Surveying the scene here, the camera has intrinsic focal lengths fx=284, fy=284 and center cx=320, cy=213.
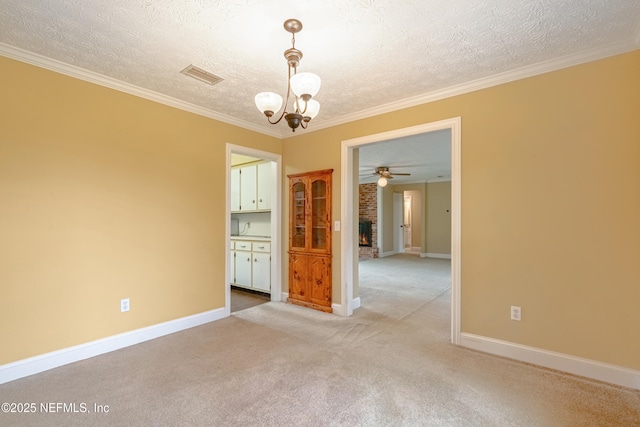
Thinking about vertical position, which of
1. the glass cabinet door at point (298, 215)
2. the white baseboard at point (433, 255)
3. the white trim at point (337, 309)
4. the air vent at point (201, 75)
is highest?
the air vent at point (201, 75)

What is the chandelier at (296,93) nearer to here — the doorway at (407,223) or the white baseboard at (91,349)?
the white baseboard at (91,349)

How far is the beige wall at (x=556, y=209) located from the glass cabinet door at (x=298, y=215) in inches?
85.8

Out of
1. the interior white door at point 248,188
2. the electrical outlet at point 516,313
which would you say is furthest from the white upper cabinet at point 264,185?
the electrical outlet at point 516,313

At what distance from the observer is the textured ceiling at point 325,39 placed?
5.95 feet

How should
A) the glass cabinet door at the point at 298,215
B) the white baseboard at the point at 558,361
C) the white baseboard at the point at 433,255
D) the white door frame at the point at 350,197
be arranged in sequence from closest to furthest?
the white baseboard at the point at 558,361
the white door frame at the point at 350,197
the glass cabinet door at the point at 298,215
the white baseboard at the point at 433,255

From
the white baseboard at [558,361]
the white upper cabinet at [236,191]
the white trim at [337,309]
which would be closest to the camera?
the white baseboard at [558,361]

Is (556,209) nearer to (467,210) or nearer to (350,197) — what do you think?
(467,210)

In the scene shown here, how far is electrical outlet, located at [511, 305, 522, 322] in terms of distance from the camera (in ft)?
8.47

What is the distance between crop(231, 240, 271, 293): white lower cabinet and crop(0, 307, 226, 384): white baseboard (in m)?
1.23

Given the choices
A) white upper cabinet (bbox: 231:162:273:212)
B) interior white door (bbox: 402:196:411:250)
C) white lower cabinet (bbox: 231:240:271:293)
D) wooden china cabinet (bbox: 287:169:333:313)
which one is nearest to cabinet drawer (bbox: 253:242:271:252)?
white lower cabinet (bbox: 231:240:271:293)

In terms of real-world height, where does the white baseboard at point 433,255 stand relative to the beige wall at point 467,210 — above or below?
below

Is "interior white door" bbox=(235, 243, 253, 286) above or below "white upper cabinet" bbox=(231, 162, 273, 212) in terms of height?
below

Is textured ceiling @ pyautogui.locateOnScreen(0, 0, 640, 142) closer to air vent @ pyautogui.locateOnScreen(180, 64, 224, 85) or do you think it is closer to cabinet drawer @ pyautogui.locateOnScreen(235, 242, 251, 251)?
air vent @ pyautogui.locateOnScreen(180, 64, 224, 85)

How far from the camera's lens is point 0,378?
219cm
